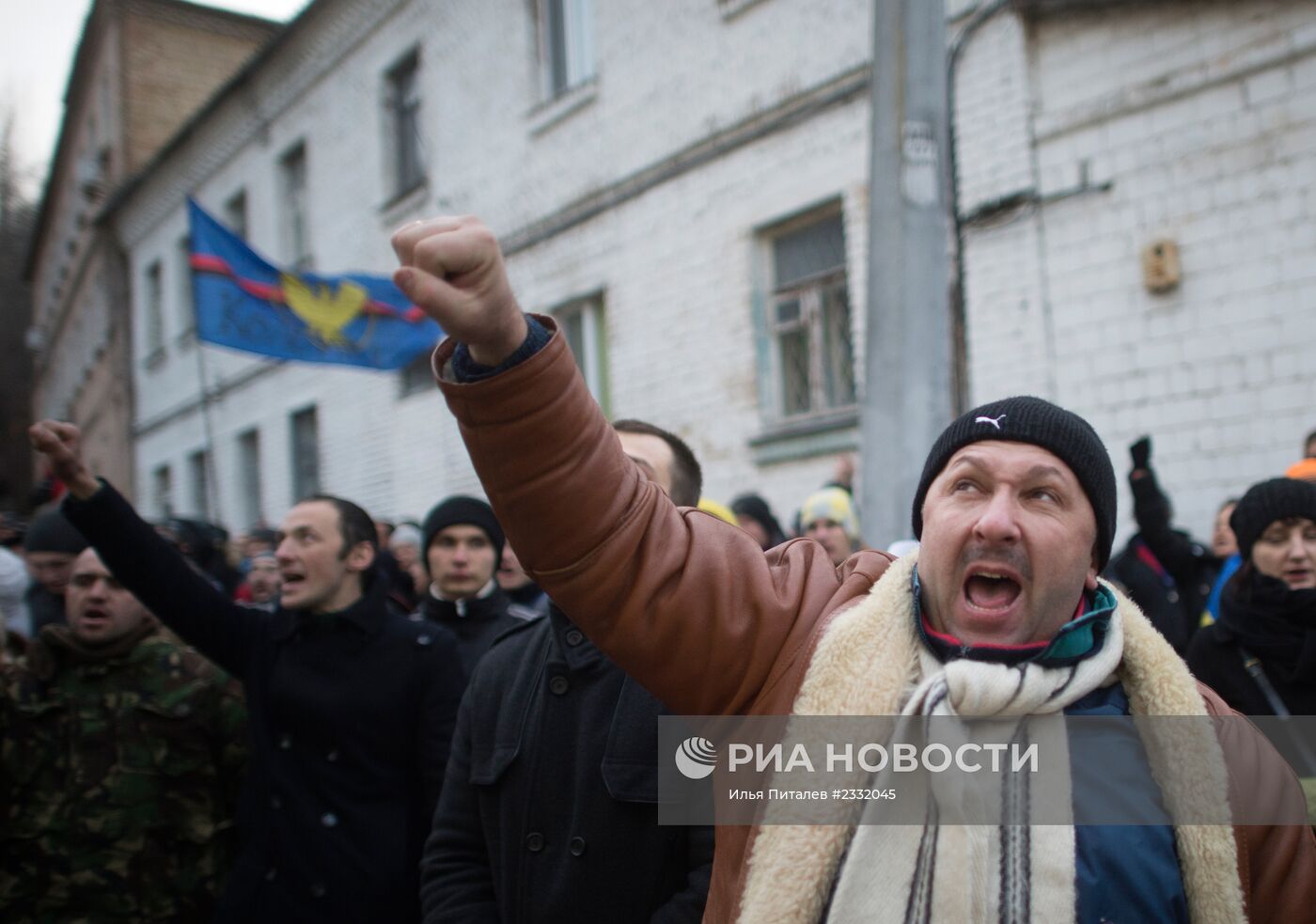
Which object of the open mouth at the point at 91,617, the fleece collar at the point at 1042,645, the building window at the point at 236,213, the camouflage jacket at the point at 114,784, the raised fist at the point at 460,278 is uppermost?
the building window at the point at 236,213

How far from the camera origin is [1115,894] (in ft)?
4.98

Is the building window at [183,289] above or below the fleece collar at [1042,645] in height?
above

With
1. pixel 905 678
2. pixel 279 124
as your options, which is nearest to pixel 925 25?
pixel 905 678

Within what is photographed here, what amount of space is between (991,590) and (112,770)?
2.66 metres

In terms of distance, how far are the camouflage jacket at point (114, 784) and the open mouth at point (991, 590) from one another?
255 centimetres

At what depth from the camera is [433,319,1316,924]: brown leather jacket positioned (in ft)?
4.44

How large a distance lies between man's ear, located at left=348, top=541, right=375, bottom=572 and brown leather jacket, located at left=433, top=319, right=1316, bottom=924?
78.5 inches

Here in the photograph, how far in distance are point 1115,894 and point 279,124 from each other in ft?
50.5

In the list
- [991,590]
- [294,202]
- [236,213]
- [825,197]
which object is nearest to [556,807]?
[991,590]

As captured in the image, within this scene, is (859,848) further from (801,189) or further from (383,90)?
(383,90)

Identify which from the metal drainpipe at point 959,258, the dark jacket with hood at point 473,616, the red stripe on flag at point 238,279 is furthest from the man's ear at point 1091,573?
the red stripe on flag at point 238,279

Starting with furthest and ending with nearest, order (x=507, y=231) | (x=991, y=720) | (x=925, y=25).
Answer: (x=507, y=231)
(x=925, y=25)
(x=991, y=720)

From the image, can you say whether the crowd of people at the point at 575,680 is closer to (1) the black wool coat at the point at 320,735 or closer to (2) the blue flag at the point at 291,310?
(1) the black wool coat at the point at 320,735

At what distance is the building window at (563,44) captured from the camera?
9.99 m
